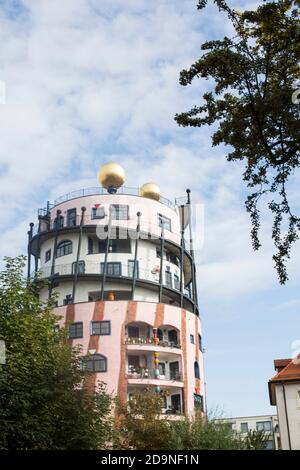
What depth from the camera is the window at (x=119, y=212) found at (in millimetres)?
58844

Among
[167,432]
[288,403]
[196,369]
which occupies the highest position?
[196,369]

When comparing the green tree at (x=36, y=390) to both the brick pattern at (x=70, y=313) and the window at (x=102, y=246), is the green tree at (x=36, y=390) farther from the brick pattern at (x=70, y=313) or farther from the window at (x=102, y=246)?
the window at (x=102, y=246)

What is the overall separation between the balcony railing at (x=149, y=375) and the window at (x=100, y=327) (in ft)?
12.9

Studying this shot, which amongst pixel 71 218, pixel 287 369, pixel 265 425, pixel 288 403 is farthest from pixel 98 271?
pixel 265 425

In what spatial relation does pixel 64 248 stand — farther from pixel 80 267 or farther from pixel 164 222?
pixel 164 222

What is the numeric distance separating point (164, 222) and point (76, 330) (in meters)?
14.1

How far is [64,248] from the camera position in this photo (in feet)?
196

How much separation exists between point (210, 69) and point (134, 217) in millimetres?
44796

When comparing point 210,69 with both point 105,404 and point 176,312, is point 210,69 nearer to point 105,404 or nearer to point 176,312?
point 105,404

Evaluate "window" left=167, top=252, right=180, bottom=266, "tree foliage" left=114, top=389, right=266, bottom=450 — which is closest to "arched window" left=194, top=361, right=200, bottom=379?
"tree foliage" left=114, top=389, right=266, bottom=450

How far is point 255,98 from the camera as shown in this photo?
14.0 metres

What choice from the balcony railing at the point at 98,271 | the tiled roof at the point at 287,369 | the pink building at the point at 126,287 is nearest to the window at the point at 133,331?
the pink building at the point at 126,287

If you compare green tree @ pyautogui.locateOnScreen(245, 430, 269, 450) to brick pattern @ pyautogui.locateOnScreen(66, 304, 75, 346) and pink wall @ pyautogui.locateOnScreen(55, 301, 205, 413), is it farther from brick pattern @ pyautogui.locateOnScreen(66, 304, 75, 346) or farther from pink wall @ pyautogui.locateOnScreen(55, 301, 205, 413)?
brick pattern @ pyautogui.locateOnScreen(66, 304, 75, 346)

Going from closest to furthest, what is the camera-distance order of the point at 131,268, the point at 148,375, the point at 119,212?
the point at 148,375, the point at 131,268, the point at 119,212
